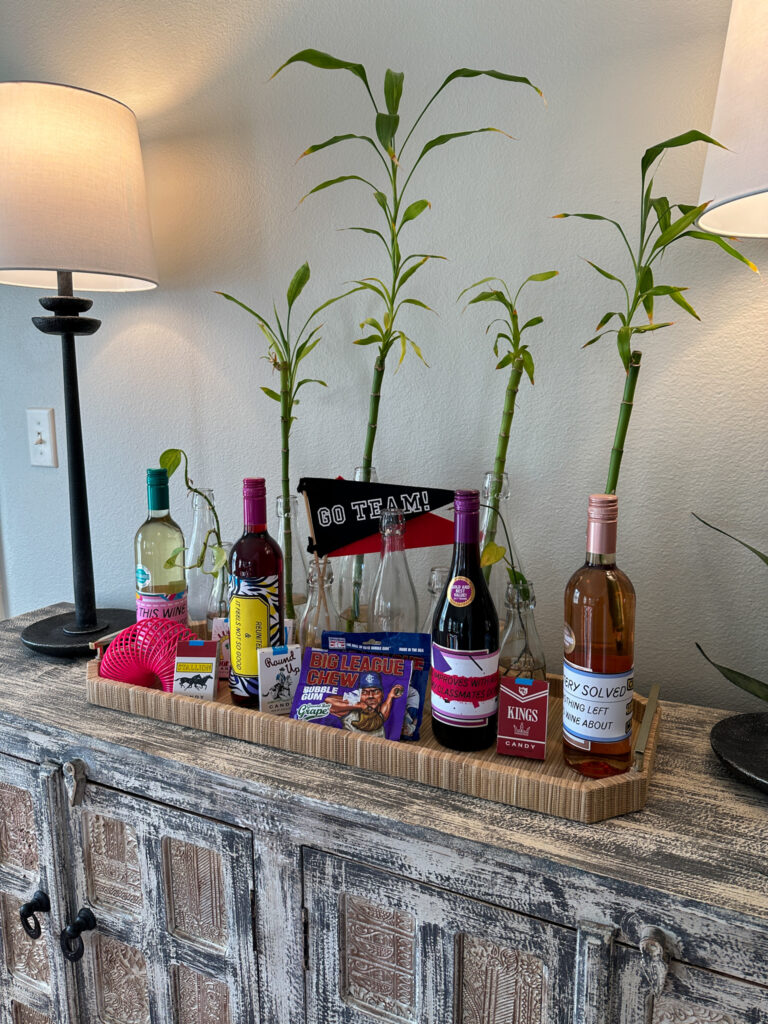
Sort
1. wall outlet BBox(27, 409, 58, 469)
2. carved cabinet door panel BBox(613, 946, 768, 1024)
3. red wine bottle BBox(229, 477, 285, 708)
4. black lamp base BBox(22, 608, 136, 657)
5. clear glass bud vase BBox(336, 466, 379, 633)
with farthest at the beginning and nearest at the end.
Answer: wall outlet BBox(27, 409, 58, 469), black lamp base BBox(22, 608, 136, 657), clear glass bud vase BBox(336, 466, 379, 633), red wine bottle BBox(229, 477, 285, 708), carved cabinet door panel BBox(613, 946, 768, 1024)

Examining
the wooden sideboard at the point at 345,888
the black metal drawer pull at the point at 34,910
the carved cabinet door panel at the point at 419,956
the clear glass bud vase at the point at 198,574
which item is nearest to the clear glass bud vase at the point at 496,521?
the wooden sideboard at the point at 345,888

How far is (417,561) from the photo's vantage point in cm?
118

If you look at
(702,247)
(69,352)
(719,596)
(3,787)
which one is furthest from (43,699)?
(702,247)

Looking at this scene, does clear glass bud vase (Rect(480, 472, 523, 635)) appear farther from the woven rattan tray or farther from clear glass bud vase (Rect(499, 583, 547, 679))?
the woven rattan tray

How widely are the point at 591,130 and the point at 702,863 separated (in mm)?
927

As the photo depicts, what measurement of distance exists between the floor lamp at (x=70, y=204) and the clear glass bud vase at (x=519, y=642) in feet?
2.31

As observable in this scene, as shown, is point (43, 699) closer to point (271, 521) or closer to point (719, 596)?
point (271, 521)

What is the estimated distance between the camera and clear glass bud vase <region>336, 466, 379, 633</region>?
40.4 inches

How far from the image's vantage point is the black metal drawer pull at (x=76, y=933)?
922 mm

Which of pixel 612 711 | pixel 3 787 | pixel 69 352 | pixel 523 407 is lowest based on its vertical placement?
pixel 3 787

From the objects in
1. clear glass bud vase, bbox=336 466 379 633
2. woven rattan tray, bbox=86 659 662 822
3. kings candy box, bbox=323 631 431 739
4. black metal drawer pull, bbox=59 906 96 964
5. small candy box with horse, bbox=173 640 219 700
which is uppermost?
clear glass bud vase, bbox=336 466 379 633

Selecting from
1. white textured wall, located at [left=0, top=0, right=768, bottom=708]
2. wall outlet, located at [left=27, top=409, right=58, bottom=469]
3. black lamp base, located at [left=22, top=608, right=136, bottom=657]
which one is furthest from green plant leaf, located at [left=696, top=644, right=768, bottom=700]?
wall outlet, located at [left=27, top=409, right=58, bottom=469]

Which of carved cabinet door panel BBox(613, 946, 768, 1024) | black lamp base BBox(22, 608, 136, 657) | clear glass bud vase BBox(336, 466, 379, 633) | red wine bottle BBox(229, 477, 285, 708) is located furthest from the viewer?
black lamp base BBox(22, 608, 136, 657)

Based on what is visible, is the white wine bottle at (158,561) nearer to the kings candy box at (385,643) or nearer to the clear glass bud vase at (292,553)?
the clear glass bud vase at (292,553)
